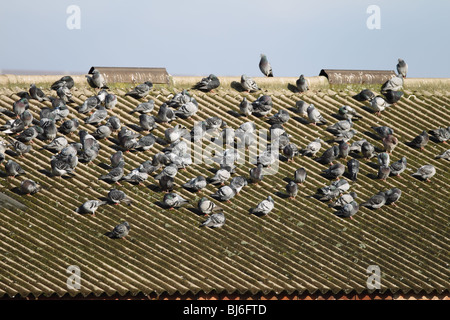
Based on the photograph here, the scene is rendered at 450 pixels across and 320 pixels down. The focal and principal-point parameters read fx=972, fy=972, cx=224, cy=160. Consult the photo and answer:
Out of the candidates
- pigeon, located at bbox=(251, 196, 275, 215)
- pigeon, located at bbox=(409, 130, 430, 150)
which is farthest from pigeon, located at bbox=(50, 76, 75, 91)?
pigeon, located at bbox=(409, 130, 430, 150)

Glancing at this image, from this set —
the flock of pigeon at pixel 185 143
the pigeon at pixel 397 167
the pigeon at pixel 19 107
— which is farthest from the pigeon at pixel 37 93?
the pigeon at pixel 397 167

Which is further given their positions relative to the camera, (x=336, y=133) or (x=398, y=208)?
(x=336, y=133)

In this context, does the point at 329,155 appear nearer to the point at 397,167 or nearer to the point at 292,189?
the point at 397,167

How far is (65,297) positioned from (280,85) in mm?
8689

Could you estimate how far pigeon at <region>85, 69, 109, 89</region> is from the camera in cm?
2039

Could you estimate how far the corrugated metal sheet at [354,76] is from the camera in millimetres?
21922

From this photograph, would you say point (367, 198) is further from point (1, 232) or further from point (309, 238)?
point (1, 232)

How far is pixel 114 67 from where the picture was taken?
21.2m

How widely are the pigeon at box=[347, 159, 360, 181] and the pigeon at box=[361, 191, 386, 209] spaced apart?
0.78 m

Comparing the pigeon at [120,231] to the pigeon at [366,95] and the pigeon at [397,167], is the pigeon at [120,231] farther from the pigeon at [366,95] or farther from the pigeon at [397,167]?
the pigeon at [366,95]

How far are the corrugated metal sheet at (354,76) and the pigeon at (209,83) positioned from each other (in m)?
2.78

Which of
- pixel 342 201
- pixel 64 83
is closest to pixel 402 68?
pixel 342 201

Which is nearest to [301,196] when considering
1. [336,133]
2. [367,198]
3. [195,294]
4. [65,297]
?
[367,198]
